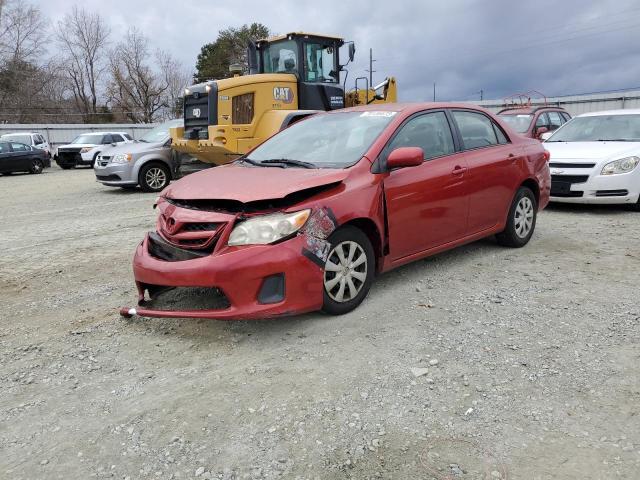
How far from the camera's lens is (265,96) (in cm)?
1080

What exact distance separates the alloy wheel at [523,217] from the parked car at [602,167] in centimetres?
255

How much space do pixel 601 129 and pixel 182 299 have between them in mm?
7950

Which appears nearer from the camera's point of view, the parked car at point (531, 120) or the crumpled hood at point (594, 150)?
the crumpled hood at point (594, 150)

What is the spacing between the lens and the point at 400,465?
7.96 ft

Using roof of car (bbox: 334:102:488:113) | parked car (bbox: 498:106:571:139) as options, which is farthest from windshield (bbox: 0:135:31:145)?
roof of car (bbox: 334:102:488:113)

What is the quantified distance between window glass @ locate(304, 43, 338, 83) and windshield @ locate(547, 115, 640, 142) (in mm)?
5054

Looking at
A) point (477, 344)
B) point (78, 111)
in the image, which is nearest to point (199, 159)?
point (477, 344)

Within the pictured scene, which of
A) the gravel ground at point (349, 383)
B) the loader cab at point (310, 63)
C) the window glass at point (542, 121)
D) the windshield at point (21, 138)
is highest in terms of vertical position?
the loader cab at point (310, 63)

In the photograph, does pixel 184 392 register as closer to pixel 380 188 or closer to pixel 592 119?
pixel 380 188

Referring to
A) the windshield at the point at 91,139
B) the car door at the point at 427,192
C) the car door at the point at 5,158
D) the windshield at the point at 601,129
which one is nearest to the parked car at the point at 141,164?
the windshield at the point at 601,129

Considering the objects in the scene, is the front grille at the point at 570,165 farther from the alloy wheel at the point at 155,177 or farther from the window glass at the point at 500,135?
the alloy wheel at the point at 155,177

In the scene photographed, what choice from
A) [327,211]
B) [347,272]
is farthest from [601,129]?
[327,211]

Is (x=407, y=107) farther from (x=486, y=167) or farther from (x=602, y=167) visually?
(x=602, y=167)

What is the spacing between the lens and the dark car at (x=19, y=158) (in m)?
20.4
